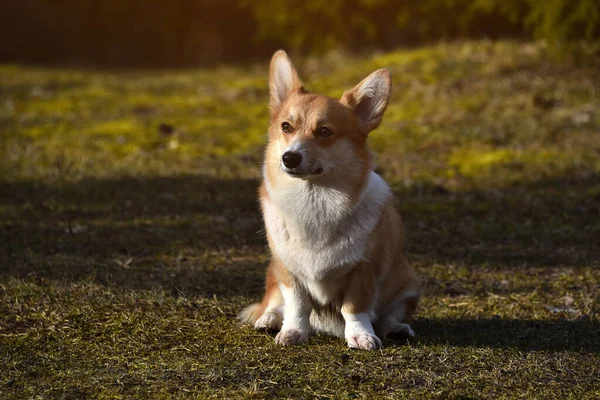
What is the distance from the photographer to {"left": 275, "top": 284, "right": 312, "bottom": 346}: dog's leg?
3.72 metres

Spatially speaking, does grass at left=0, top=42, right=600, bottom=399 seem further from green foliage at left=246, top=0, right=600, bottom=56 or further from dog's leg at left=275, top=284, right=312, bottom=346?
green foliage at left=246, top=0, right=600, bottom=56

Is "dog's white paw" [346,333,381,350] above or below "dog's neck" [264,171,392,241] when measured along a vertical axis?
below

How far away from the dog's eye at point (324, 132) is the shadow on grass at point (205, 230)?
1.37m

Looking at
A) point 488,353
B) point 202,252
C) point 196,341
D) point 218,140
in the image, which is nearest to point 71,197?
point 202,252

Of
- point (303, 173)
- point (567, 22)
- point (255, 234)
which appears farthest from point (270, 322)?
point (567, 22)

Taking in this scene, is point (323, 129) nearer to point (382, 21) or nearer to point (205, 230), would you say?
point (205, 230)

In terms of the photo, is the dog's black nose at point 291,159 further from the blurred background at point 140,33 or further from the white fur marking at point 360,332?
the blurred background at point 140,33

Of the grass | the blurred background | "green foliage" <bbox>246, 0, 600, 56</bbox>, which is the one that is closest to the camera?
the grass

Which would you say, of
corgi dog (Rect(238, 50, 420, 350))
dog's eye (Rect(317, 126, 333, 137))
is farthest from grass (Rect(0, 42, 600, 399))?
dog's eye (Rect(317, 126, 333, 137))

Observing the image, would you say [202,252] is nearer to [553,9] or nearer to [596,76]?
[553,9]

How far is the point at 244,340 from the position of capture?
12.6 feet

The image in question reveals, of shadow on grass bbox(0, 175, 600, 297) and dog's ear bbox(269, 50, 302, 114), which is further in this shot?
shadow on grass bbox(0, 175, 600, 297)

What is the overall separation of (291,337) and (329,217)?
1.87ft

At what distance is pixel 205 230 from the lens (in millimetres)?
6000
